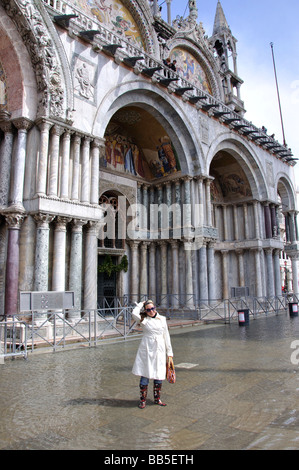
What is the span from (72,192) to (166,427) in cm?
973

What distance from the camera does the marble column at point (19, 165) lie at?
11473 mm

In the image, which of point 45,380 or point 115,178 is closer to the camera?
point 45,380

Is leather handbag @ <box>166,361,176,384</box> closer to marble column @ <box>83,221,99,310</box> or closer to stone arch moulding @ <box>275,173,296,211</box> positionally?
marble column @ <box>83,221,99,310</box>

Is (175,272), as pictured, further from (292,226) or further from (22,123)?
(292,226)

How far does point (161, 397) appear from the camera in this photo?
5242 mm

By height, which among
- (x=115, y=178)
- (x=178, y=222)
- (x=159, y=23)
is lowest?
(x=178, y=222)

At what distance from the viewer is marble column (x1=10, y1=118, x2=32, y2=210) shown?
11473 millimetres

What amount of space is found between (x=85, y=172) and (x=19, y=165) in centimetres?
237

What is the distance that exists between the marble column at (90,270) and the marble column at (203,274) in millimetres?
6995

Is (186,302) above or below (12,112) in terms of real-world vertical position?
below

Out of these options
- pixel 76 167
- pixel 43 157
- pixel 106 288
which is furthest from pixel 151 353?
pixel 106 288

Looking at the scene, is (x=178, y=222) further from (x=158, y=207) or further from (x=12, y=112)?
(x=12, y=112)

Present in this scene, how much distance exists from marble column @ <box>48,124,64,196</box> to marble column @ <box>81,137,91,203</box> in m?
1.11

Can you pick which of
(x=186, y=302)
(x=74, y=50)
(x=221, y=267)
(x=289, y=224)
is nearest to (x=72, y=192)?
→ (x=74, y=50)
